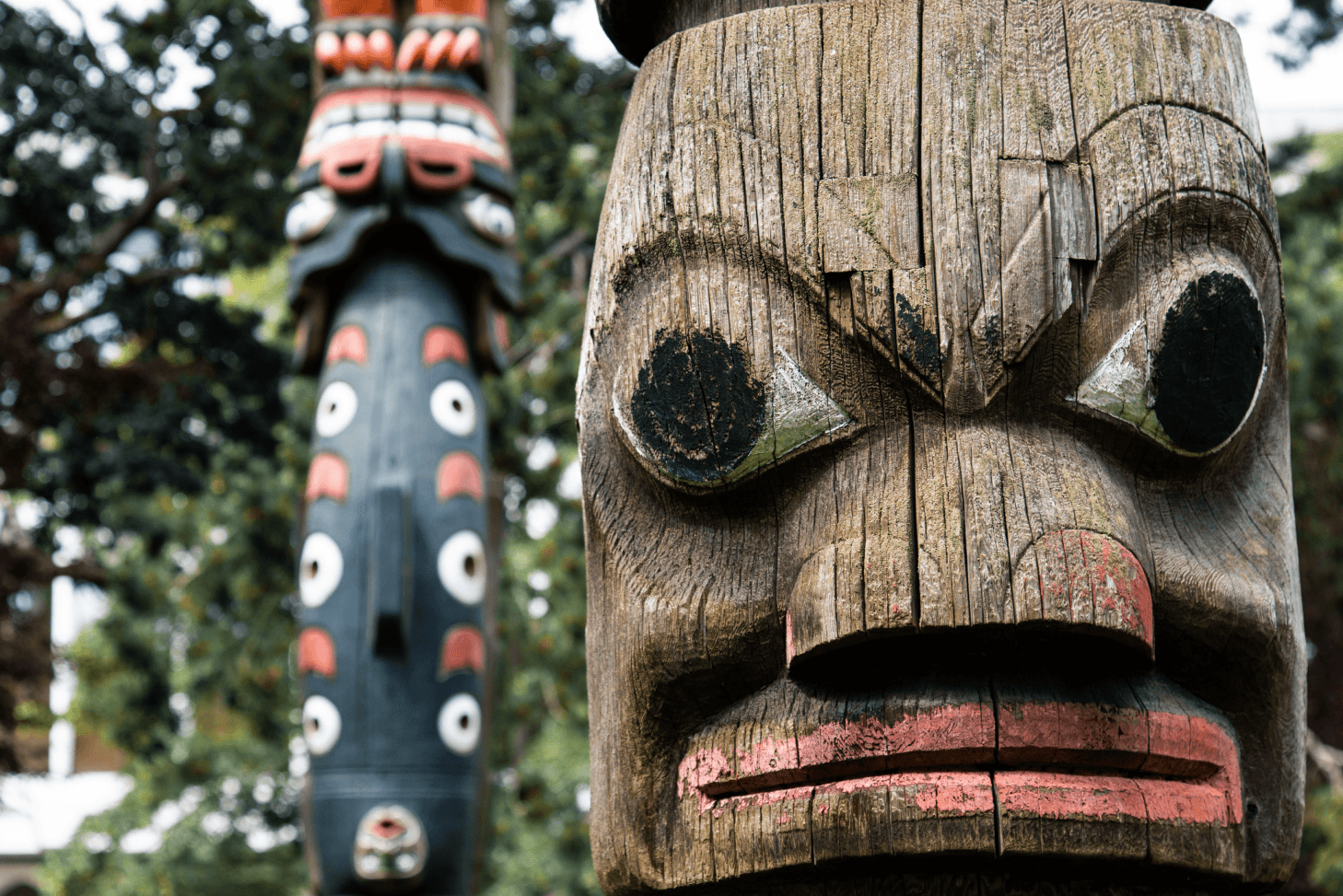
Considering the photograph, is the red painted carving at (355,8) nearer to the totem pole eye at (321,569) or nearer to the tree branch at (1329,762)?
the totem pole eye at (321,569)

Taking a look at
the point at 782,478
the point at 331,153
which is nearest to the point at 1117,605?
the point at 782,478

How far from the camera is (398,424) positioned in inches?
185

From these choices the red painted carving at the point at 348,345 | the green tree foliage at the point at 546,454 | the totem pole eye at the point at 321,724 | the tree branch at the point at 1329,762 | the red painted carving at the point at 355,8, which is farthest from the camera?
the tree branch at the point at 1329,762

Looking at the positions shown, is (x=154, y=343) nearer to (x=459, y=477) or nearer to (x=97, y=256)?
(x=97, y=256)

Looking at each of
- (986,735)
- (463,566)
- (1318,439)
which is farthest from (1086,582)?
(1318,439)

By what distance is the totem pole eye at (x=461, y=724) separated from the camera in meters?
4.43

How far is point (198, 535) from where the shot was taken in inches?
366

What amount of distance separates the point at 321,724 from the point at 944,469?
10.7 feet

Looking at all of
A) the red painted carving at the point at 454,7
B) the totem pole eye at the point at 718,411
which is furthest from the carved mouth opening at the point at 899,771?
the red painted carving at the point at 454,7

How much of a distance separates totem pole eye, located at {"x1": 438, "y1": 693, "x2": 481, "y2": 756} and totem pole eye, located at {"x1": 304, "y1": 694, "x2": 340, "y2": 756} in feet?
1.12

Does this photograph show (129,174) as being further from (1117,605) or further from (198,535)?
(1117,605)

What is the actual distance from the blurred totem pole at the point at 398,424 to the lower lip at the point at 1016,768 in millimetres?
2922

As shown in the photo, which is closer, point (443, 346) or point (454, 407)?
point (454, 407)

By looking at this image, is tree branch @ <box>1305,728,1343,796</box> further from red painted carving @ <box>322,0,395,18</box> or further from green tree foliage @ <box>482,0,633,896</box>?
red painted carving @ <box>322,0,395,18</box>
